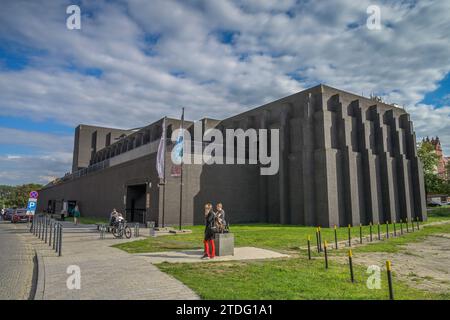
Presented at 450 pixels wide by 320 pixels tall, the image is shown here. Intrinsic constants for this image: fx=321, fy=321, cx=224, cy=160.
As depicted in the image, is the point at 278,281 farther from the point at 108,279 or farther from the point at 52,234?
the point at 52,234

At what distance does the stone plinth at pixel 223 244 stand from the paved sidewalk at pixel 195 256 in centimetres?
29

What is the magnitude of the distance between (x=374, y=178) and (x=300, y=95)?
11735 millimetres

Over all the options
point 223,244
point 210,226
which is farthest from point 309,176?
point 210,226

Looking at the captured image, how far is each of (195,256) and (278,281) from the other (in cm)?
499

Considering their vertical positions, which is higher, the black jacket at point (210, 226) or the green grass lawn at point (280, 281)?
the black jacket at point (210, 226)

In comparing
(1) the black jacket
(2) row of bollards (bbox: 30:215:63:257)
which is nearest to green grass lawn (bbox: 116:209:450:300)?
(1) the black jacket

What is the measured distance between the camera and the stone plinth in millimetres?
12398

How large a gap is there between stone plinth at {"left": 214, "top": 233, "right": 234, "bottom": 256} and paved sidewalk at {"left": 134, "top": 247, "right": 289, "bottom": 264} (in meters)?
0.29

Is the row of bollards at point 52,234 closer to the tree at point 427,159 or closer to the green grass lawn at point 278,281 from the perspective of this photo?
the green grass lawn at point 278,281

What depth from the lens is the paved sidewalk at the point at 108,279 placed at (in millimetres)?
6930

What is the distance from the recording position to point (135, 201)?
3694 centimetres

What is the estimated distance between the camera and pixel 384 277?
30.5 feet

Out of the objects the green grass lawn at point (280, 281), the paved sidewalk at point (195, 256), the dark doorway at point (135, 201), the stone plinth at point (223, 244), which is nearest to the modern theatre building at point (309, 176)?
the dark doorway at point (135, 201)
